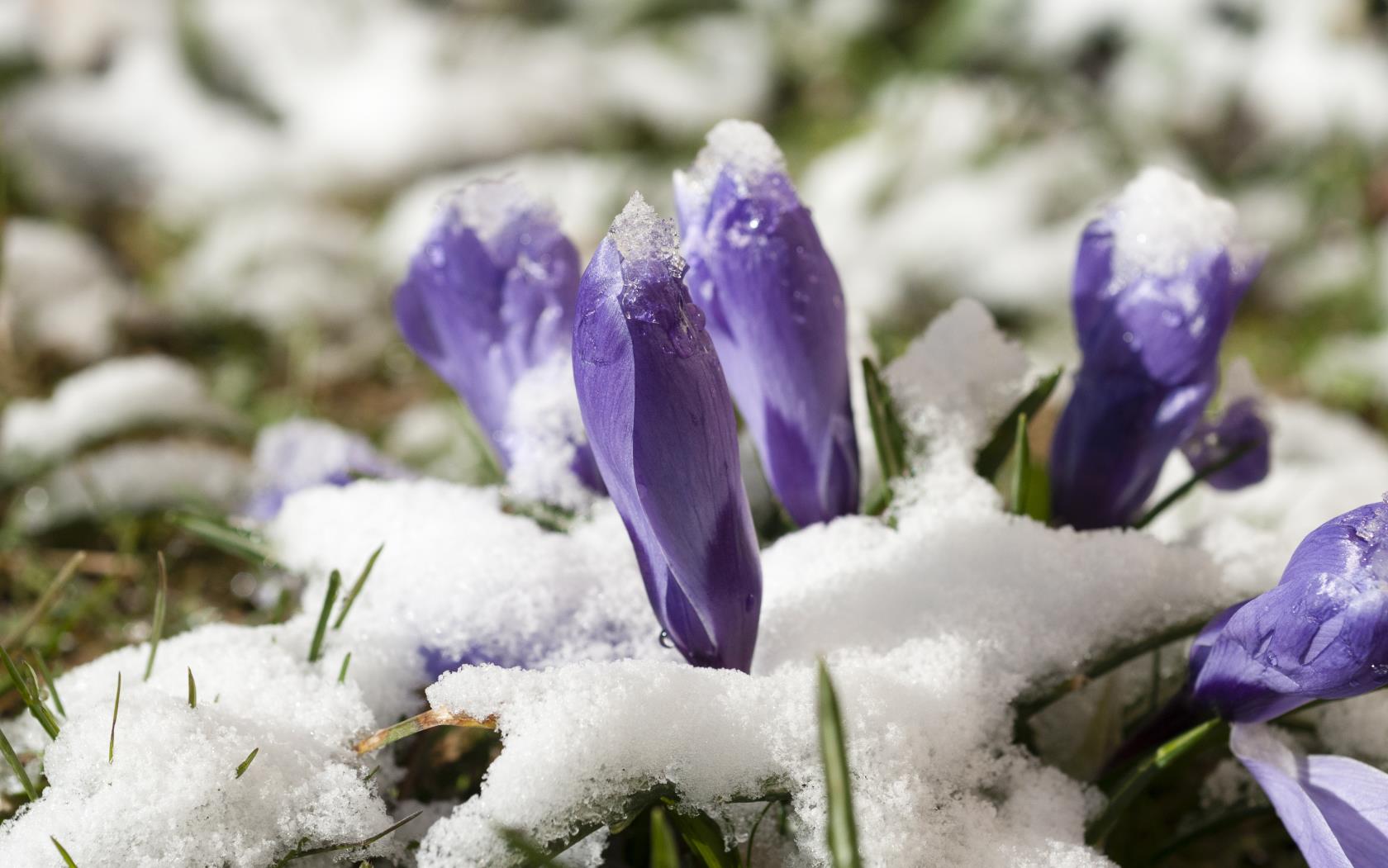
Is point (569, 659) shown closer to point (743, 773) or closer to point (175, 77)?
point (743, 773)

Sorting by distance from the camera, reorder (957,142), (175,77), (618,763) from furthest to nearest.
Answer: (175,77)
(957,142)
(618,763)

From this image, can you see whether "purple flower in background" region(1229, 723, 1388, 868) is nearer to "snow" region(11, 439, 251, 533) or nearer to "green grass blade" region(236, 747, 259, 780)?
"green grass blade" region(236, 747, 259, 780)

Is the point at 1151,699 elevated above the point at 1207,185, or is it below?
above

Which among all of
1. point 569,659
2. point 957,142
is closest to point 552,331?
point 569,659

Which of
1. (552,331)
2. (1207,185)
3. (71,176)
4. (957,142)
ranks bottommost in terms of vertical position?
(1207,185)

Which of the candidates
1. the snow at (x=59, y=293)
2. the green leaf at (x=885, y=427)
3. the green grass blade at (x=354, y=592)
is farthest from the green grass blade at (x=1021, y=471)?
the snow at (x=59, y=293)

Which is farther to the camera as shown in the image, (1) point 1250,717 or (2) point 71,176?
(2) point 71,176

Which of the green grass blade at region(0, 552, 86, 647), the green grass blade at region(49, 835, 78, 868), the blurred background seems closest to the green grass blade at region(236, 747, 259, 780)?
the green grass blade at region(49, 835, 78, 868)

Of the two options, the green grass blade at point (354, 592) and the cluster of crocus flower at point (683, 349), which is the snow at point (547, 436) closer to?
the cluster of crocus flower at point (683, 349)
